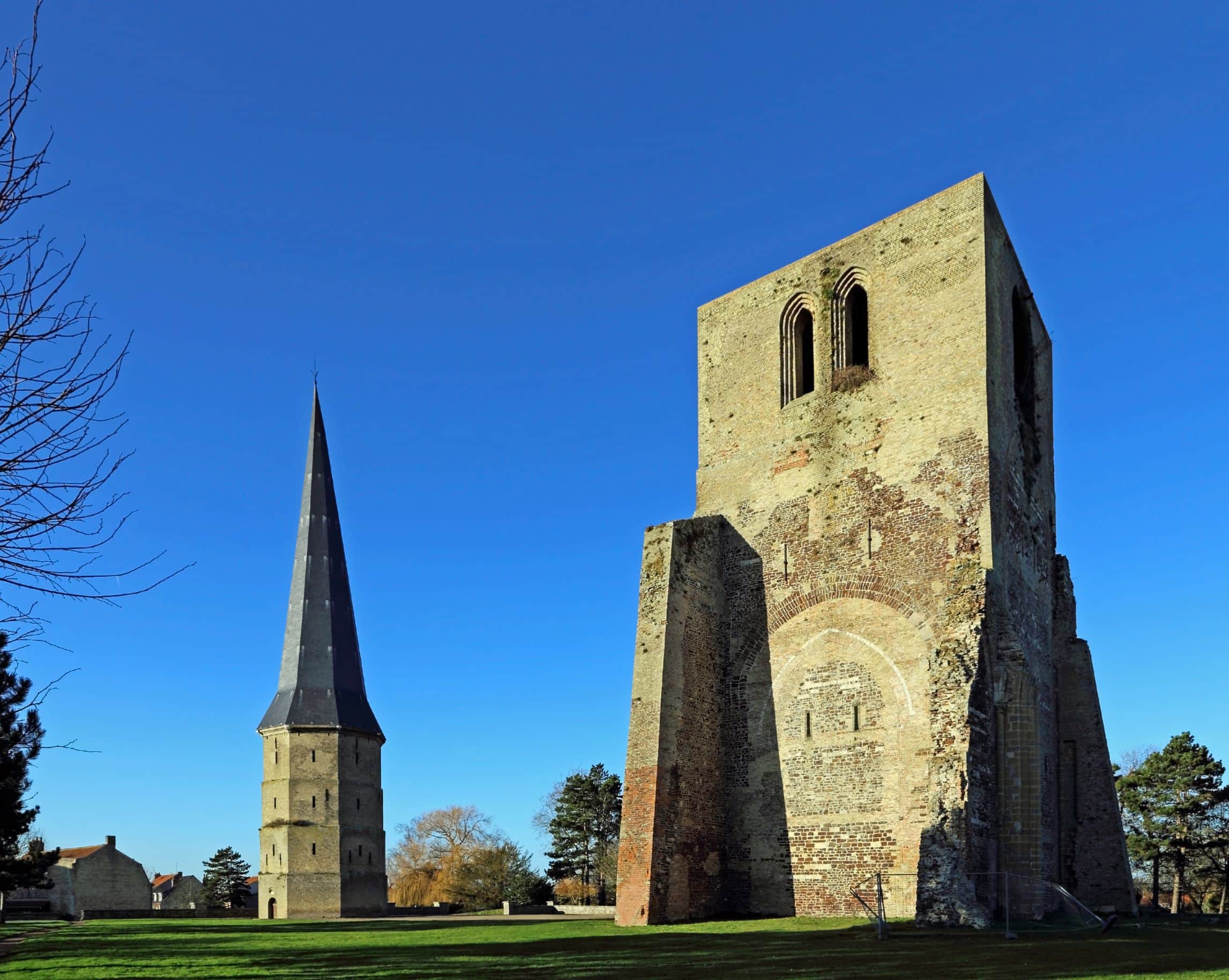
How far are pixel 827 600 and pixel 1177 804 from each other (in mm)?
24748

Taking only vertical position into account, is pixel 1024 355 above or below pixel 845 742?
above

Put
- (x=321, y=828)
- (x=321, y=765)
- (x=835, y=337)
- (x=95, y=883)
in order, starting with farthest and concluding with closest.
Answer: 1. (x=95, y=883)
2. (x=321, y=765)
3. (x=321, y=828)
4. (x=835, y=337)

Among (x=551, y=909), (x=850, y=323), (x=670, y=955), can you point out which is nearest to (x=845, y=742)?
(x=670, y=955)

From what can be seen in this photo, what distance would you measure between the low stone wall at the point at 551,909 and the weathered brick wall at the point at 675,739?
506 inches

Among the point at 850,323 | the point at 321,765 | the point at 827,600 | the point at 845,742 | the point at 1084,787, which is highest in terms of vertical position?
the point at 850,323

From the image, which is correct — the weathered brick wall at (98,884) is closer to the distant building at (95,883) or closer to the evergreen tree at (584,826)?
the distant building at (95,883)

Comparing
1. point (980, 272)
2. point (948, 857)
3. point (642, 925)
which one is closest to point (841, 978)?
point (948, 857)

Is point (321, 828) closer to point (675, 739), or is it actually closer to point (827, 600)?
point (675, 739)

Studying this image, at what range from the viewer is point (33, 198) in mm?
6562

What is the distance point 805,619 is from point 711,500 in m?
3.78

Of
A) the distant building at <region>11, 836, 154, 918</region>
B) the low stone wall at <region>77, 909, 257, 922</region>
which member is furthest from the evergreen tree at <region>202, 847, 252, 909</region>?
the low stone wall at <region>77, 909, 257, 922</region>

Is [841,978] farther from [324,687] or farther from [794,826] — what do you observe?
[324,687]

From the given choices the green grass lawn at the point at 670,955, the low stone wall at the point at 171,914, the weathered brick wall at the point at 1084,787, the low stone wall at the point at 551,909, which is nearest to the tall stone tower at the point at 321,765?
the low stone wall at the point at 171,914

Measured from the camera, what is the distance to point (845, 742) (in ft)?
65.7
